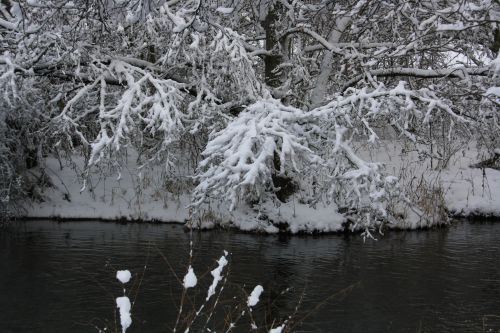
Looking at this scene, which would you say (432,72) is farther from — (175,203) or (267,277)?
(175,203)

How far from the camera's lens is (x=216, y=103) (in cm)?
1415

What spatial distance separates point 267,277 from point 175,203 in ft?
18.8

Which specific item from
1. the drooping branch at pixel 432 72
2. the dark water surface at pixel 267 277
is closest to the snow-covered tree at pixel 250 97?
the drooping branch at pixel 432 72

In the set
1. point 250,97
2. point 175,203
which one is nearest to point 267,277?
point 250,97

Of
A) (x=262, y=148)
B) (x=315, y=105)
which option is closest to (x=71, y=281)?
(x=262, y=148)

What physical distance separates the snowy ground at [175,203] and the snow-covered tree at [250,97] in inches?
19.0

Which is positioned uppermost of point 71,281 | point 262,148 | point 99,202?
point 262,148

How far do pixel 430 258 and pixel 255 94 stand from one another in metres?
5.35

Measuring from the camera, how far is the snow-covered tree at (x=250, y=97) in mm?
11547

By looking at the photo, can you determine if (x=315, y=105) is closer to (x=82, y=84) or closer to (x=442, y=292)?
(x=82, y=84)

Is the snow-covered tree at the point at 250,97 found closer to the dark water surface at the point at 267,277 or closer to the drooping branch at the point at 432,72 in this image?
the drooping branch at the point at 432,72

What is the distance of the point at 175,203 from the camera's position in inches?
578

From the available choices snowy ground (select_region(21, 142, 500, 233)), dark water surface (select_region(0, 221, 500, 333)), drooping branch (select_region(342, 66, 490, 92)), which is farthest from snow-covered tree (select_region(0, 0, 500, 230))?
dark water surface (select_region(0, 221, 500, 333))

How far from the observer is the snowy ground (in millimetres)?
13672
